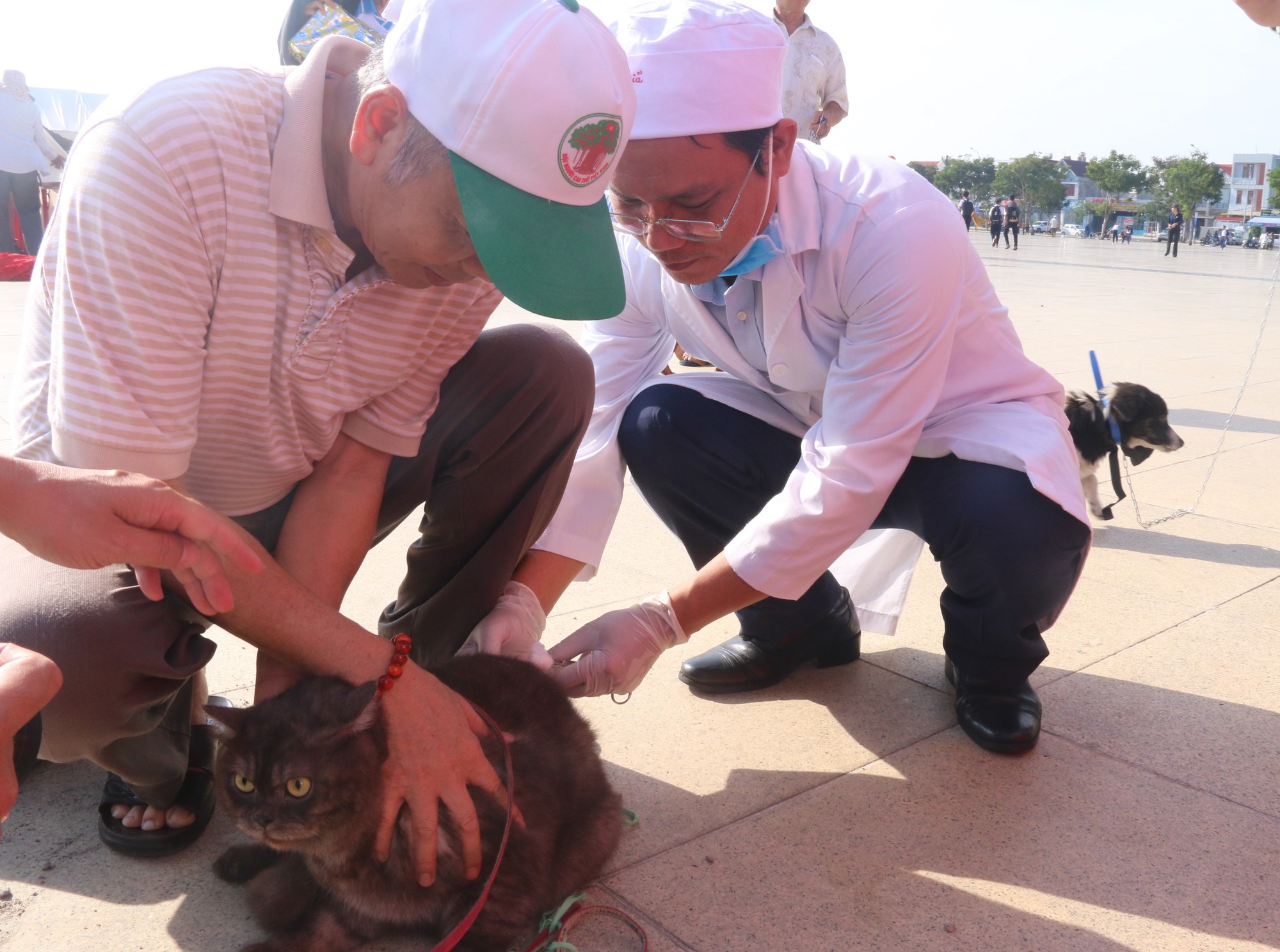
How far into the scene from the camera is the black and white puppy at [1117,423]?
4.05 m

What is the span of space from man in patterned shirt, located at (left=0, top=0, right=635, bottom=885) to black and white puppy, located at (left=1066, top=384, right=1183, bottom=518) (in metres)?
3.01

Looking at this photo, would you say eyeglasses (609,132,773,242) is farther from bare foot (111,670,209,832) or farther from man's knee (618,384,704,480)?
bare foot (111,670,209,832)

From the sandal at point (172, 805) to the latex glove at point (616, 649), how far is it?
689mm

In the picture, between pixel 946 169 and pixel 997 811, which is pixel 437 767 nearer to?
pixel 997 811

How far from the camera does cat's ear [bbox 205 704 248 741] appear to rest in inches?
60.3

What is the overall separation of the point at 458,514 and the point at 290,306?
67 cm

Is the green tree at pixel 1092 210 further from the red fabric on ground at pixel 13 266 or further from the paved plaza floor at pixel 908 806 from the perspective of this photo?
the paved plaza floor at pixel 908 806

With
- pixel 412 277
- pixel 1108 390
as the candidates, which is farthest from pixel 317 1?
pixel 1108 390

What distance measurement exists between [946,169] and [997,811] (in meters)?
100

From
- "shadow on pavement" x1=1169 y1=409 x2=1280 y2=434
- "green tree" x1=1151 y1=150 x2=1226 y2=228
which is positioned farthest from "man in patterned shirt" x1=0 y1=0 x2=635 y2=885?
"green tree" x1=1151 y1=150 x2=1226 y2=228

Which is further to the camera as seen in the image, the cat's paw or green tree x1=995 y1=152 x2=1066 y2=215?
green tree x1=995 y1=152 x2=1066 y2=215

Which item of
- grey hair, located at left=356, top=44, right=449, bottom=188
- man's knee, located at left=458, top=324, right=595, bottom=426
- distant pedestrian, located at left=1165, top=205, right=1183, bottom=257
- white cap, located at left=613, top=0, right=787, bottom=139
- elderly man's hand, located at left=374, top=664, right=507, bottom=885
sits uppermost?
white cap, located at left=613, top=0, right=787, bottom=139

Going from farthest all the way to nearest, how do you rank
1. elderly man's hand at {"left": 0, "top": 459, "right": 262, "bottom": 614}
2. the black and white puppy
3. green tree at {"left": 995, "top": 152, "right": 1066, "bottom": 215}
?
green tree at {"left": 995, "top": 152, "right": 1066, "bottom": 215}, the black and white puppy, elderly man's hand at {"left": 0, "top": 459, "right": 262, "bottom": 614}

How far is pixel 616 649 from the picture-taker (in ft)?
6.79
